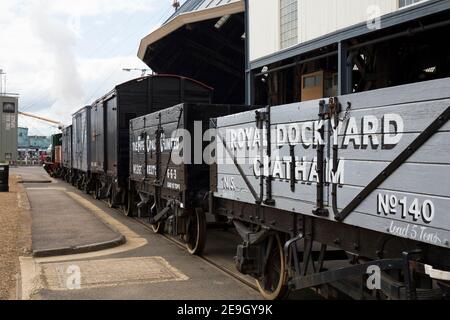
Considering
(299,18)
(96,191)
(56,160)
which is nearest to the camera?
(299,18)

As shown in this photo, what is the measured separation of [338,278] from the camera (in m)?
4.40

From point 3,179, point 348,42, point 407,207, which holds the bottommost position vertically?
point 3,179

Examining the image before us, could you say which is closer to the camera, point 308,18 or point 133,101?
point 308,18

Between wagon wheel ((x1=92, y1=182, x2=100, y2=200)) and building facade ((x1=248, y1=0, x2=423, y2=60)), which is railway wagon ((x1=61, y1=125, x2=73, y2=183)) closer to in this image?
wagon wheel ((x1=92, y1=182, x2=100, y2=200))

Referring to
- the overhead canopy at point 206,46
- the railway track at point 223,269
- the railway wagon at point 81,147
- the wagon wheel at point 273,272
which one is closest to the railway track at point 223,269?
the railway track at point 223,269

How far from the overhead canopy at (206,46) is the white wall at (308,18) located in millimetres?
6139

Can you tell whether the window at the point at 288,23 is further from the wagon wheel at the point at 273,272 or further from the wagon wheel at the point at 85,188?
the wagon wheel at the point at 85,188

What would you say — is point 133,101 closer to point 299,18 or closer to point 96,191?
point 299,18

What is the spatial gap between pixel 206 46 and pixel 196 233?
19.9 m

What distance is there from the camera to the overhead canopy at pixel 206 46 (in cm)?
2348

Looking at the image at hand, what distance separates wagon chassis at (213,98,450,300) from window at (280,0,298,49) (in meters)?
6.88

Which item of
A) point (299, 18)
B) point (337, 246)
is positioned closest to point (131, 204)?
point (299, 18)

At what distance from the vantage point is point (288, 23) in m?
13.0
